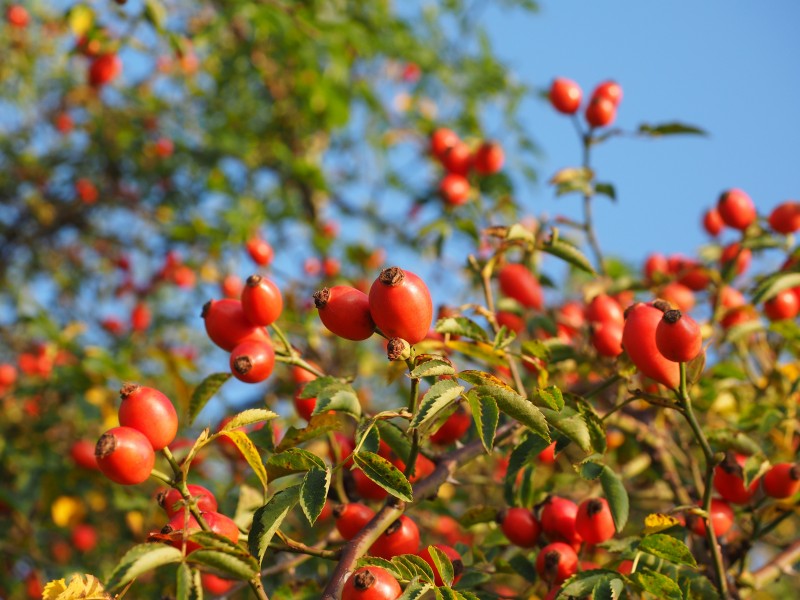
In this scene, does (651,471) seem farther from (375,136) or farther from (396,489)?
(375,136)

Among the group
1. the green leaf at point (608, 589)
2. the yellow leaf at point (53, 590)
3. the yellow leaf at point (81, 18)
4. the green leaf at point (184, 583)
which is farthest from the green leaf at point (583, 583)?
the yellow leaf at point (81, 18)

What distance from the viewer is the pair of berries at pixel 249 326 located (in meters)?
1.59

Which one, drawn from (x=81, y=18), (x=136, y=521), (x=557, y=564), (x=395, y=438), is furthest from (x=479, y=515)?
(x=81, y=18)

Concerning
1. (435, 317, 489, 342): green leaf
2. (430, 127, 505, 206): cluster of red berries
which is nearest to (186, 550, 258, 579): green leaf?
(435, 317, 489, 342): green leaf

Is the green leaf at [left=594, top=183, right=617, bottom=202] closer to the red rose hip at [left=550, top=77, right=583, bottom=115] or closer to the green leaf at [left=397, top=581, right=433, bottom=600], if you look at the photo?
the red rose hip at [left=550, top=77, right=583, bottom=115]

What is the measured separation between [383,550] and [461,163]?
2637mm

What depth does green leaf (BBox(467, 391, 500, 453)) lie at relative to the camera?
123cm

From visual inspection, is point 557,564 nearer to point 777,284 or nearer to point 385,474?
point 385,474

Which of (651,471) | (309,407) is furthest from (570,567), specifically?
(651,471)

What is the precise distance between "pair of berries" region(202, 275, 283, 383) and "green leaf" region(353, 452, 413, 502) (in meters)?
0.43

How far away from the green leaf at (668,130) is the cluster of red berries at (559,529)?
1480 mm

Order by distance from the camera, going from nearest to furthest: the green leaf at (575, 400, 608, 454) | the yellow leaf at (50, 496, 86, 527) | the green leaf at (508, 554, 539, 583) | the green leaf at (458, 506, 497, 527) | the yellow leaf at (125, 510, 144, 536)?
the green leaf at (575, 400, 608, 454), the green leaf at (508, 554, 539, 583), the green leaf at (458, 506, 497, 527), the yellow leaf at (125, 510, 144, 536), the yellow leaf at (50, 496, 86, 527)

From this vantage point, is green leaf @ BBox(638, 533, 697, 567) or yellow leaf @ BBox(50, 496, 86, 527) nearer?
green leaf @ BBox(638, 533, 697, 567)

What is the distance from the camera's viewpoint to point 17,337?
5.95m
